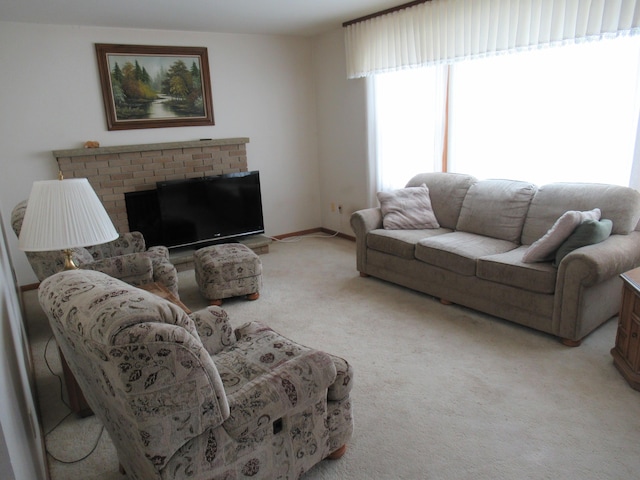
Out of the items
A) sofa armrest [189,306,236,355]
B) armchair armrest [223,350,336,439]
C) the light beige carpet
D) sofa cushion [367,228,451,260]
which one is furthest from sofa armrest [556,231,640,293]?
sofa armrest [189,306,236,355]

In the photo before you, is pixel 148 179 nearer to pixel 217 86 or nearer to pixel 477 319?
pixel 217 86

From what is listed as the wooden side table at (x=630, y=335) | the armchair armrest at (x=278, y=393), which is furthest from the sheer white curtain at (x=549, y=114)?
the armchair armrest at (x=278, y=393)

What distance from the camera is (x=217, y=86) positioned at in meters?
5.14

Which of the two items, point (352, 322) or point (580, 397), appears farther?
point (352, 322)

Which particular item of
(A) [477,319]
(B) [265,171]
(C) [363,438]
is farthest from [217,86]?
(C) [363,438]

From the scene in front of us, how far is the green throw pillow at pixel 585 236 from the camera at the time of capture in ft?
9.16

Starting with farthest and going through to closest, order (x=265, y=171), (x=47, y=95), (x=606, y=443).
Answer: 1. (x=265, y=171)
2. (x=47, y=95)
3. (x=606, y=443)

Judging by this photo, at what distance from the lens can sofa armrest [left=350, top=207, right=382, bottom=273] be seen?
4.18 meters

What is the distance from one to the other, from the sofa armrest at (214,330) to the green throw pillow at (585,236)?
6.91 ft

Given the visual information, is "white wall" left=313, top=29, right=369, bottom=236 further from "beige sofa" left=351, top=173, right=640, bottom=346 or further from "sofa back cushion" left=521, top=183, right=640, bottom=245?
"sofa back cushion" left=521, top=183, right=640, bottom=245

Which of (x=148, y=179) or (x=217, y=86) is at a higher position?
(x=217, y=86)

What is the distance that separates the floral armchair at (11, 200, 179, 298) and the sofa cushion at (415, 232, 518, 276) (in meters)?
1.99

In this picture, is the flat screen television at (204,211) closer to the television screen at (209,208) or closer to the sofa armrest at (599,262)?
the television screen at (209,208)

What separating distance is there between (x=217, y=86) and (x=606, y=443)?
4.77 meters
